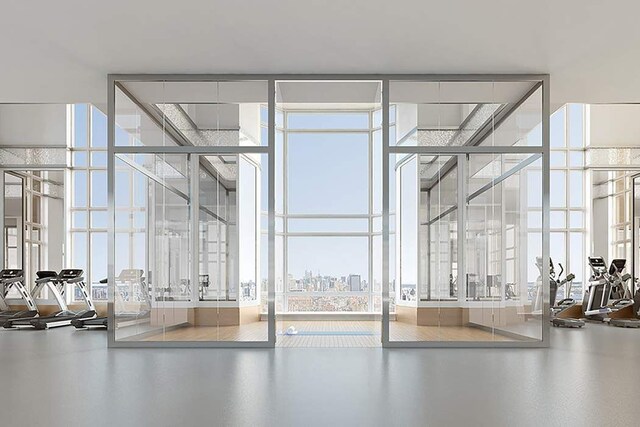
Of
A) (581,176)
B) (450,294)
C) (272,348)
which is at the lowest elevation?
(272,348)

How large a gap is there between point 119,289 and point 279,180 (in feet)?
14.6

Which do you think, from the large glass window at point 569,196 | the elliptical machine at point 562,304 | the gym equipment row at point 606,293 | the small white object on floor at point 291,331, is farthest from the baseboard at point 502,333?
the large glass window at point 569,196

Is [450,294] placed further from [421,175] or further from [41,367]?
[41,367]

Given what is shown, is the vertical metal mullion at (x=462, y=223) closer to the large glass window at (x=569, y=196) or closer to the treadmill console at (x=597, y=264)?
the treadmill console at (x=597, y=264)

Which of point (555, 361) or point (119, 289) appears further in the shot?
point (119, 289)

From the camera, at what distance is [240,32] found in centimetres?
692

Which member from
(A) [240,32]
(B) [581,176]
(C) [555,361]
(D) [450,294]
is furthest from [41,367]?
(B) [581,176]

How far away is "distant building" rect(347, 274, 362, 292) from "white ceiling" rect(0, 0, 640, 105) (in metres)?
5.16

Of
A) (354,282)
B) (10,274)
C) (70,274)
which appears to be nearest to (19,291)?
(10,274)

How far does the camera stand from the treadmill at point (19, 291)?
12.6m

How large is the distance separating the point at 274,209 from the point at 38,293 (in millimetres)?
7462

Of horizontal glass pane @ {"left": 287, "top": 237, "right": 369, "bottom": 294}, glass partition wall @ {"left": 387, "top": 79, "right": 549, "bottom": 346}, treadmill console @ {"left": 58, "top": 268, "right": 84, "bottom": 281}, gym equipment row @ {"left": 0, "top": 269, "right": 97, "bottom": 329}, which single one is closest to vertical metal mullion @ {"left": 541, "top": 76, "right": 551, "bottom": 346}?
glass partition wall @ {"left": 387, "top": 79, "right": 549, "bottom": 346}

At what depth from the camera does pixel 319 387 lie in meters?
5.70

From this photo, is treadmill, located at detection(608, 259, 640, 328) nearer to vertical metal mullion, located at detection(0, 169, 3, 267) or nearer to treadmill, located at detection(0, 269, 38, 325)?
treadmill, located at detection(0, 269, 38, 325)
